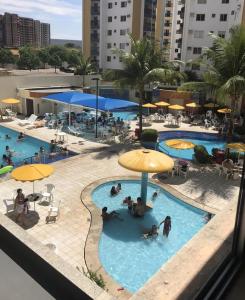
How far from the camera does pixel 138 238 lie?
39.1ft

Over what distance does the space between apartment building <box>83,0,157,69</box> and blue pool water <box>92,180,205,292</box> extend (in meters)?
49.4

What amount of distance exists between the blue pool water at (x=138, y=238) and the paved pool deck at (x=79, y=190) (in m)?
0.84

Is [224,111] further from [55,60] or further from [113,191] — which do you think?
[55,60]

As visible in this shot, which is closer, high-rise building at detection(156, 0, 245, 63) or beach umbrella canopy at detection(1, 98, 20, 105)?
beach umbrella canopy at detection(1, 98, 20, 105)

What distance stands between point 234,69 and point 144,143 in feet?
27.6

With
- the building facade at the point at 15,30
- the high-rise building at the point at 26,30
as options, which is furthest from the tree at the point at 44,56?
the high-rise building at the point at 26,30

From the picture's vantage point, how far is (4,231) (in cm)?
451

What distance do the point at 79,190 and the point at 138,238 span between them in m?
4.60

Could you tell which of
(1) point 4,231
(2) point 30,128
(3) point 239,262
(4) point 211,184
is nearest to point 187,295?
(3) point 239,262

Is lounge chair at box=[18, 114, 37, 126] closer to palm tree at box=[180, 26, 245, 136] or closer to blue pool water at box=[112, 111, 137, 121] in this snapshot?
blue pool water at box=[112, 111, 137, 121]

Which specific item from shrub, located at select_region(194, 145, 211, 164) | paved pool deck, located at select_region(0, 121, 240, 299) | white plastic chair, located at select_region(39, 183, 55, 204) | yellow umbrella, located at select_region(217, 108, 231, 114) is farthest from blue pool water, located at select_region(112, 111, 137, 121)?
white plastic chair, located at select_region(39, 183, 55, 204)

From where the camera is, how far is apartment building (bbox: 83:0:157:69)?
203ft

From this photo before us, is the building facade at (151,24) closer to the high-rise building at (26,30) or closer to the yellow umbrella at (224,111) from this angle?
the yellow umbrella at (224,111)

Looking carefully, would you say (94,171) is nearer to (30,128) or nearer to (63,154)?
(63,154)
